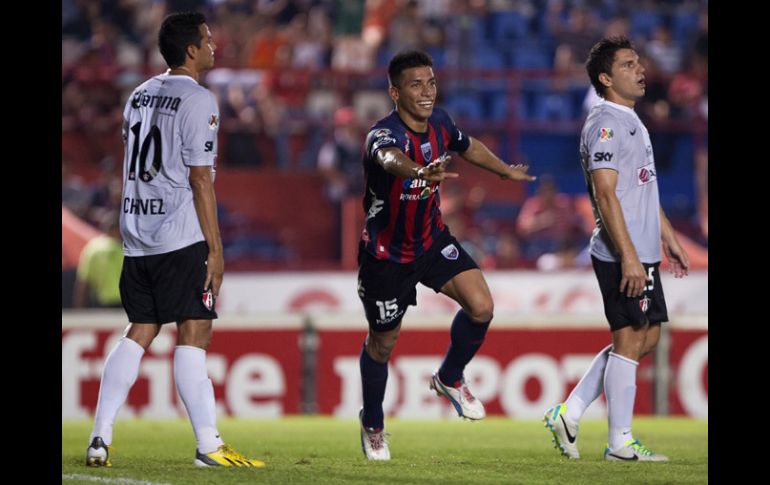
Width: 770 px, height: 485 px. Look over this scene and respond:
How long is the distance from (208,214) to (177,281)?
0.39 m

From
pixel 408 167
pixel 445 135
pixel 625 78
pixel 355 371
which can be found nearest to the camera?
pixel 408 167

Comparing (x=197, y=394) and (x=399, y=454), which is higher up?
(x=197, y=394)

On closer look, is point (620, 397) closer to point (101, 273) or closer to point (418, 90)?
point (418, 90)

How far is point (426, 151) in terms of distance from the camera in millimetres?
7207

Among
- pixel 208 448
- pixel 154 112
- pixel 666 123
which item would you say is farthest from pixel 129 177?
pixel 666 123

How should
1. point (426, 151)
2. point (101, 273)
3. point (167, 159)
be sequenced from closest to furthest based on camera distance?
point (167, 159) < point (426, 151) < point (101, 273)

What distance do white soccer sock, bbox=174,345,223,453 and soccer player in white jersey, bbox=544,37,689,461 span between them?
193 cm

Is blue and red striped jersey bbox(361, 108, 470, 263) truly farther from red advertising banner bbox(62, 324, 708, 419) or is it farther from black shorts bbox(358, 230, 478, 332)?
red advertising banner bbox(62, 324, 708, 419)

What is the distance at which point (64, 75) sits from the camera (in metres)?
15.8

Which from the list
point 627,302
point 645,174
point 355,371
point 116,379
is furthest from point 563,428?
point 355,371

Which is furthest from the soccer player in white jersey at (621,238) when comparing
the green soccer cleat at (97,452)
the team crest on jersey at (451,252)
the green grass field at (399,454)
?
the green soccer cleat at (97,452)

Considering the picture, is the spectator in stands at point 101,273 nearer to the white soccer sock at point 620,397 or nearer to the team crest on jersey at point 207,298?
the team crest on jersey at point 207,298

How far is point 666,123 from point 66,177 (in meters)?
7.38

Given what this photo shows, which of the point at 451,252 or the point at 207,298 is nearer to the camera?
the point at 207,298
